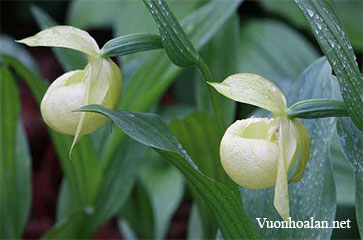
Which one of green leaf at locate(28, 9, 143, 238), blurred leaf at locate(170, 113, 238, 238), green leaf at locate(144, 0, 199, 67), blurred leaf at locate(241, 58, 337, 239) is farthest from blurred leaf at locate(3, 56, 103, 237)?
green leaf at locate(144, 0, 199, 67)

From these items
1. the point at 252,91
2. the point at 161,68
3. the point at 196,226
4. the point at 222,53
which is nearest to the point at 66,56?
the point at 161,68

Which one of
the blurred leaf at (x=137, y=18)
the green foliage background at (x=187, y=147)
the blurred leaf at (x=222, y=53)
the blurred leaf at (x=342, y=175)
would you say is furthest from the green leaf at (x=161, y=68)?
the blurred leaf at (x=137, y=18)

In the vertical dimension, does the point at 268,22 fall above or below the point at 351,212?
above

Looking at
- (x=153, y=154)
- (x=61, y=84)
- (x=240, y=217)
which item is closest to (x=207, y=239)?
(x=153, y=154)

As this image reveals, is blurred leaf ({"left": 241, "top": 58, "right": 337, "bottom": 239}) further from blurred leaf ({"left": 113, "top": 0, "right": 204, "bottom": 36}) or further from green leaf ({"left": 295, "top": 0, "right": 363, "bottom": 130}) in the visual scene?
blurred leaf ({"left": 113, "top": 0, "right": 204, "bottom": 36})

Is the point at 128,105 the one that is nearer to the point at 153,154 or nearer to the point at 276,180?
the point at 153,154

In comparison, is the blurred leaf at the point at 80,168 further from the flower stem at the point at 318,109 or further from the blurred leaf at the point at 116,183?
the flower stem at the point at 318,109
